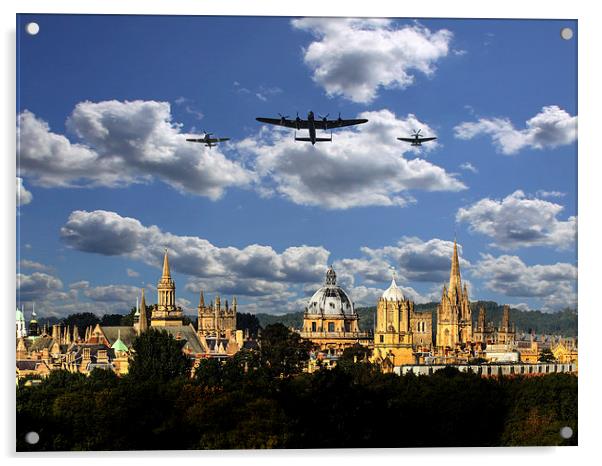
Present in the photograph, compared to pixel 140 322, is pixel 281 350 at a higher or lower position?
lower

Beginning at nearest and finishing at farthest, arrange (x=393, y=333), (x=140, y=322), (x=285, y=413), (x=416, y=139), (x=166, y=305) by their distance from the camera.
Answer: (x=285, y=413)
(x=416, y=139)
(x=166, y=305)
(x=140, y=322)
(x=393, y=333)

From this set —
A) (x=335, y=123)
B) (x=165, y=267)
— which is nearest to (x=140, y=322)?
(x=165, y=267)

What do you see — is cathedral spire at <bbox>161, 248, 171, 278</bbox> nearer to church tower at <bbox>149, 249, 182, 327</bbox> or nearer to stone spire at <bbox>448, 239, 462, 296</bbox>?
church tower at <bbox>149, 249, 182, 327</bbox>

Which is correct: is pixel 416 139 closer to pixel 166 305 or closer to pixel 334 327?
pixel 166 305

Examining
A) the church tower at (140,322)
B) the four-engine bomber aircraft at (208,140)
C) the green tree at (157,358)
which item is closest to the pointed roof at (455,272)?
the four-engine bomber aircraft at (208,140)

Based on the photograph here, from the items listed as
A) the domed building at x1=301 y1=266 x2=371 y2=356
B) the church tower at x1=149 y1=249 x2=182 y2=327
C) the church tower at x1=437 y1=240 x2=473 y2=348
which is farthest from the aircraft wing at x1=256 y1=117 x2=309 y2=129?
the domed building at x1=301 y1=266 x2=371 y2=356

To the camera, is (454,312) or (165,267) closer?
(165,267)

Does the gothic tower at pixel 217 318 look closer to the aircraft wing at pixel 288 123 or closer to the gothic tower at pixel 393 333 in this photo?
the gothic tower at pixel 393 333
